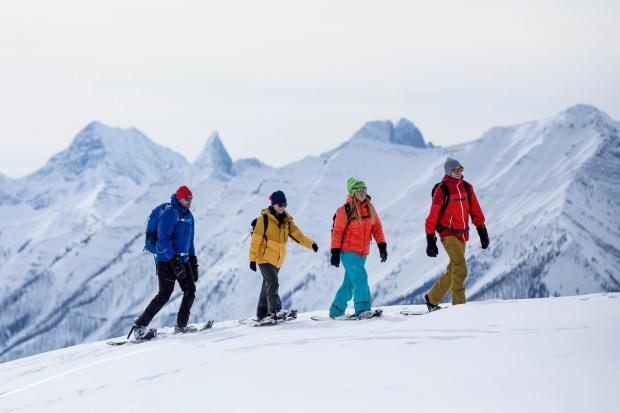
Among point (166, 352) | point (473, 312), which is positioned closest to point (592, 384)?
point (473, 312)

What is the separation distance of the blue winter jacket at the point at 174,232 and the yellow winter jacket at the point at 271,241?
120 centimetres

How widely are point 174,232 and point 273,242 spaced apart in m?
1.91

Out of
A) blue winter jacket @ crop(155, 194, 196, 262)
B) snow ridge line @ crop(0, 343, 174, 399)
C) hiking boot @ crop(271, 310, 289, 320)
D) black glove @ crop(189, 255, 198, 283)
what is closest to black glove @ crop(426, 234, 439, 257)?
hiking boot @ crop(271, 310, 289, 320)

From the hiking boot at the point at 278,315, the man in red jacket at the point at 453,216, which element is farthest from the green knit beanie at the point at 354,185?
the hiking boot at the point at 278,315

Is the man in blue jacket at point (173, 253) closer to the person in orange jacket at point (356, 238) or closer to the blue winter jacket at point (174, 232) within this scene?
the blue winter jacket at point (174, 232)

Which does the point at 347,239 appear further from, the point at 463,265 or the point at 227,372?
the point at 227,372

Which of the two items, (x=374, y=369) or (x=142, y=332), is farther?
(x=142, y=332)

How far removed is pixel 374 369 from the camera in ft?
24.7

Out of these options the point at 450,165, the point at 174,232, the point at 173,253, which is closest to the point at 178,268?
the point at 173,253

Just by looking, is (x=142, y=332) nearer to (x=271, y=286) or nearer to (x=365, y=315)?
(x=271, y=286)

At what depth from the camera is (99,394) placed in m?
8.70

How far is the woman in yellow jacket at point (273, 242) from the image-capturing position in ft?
45.0

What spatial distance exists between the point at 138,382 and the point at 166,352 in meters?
2.29

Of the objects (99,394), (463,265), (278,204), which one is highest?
(278,204)
